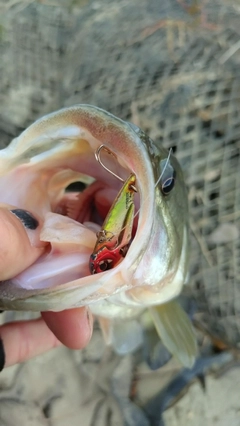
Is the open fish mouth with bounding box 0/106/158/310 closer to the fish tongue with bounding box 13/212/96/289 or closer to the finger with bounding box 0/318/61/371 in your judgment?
the fish tongue with bounding box 13/212/96/289

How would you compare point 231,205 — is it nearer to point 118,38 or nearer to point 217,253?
point 217,253

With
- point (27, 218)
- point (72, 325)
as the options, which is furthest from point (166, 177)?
point (72, 325)

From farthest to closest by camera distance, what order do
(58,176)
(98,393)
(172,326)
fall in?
1. (98,393)
2. (172,326)
3. (58,176)

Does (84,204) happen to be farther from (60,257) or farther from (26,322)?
(26,322)

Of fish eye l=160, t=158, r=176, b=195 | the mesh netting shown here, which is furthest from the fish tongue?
the mesh netting

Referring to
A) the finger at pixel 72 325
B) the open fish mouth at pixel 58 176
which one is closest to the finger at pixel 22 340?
the finger at pixel 72 325

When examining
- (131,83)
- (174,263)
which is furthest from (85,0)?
(174,263)

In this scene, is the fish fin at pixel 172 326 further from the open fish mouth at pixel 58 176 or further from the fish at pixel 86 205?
the open fish mouth at pixel 58 176
